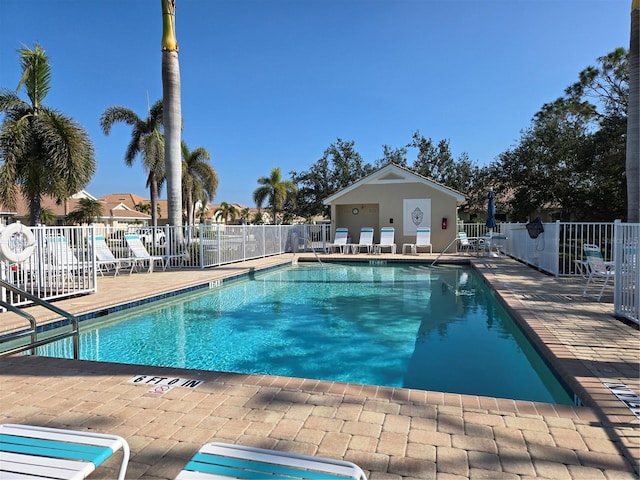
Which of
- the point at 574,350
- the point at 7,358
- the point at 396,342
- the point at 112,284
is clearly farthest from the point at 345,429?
the point at 112,284

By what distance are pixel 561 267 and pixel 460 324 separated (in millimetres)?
5523

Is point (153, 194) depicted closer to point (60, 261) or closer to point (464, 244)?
point (60, 261)

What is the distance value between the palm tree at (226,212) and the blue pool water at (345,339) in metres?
47.2

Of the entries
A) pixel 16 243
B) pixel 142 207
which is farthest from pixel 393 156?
pixel 142 207

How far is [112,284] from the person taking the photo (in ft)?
30.7

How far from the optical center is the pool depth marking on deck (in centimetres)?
341

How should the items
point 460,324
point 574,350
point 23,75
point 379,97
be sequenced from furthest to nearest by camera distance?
point 379,97, point 23,75, point 460,324, point 574,350

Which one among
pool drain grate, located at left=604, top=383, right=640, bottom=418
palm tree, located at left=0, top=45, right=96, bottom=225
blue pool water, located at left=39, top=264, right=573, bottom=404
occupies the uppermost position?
palm tree, located at left=0, top=45, right=96, bottom=225

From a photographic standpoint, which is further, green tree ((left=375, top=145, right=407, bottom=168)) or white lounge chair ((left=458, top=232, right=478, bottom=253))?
green tree ((left=375, top=145, right=407, bottom=168))

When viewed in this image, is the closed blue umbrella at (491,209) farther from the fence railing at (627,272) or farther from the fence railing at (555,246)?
the fence railing at (627,272)

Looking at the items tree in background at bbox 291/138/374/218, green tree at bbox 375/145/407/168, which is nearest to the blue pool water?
tree in background at bbox 291/138/374/218

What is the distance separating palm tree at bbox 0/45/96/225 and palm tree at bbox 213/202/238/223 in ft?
140

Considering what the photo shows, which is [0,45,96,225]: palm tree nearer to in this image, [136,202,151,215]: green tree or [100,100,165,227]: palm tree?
[100,100,165,227]: palm tree

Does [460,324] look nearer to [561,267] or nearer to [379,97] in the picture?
[561,267]
